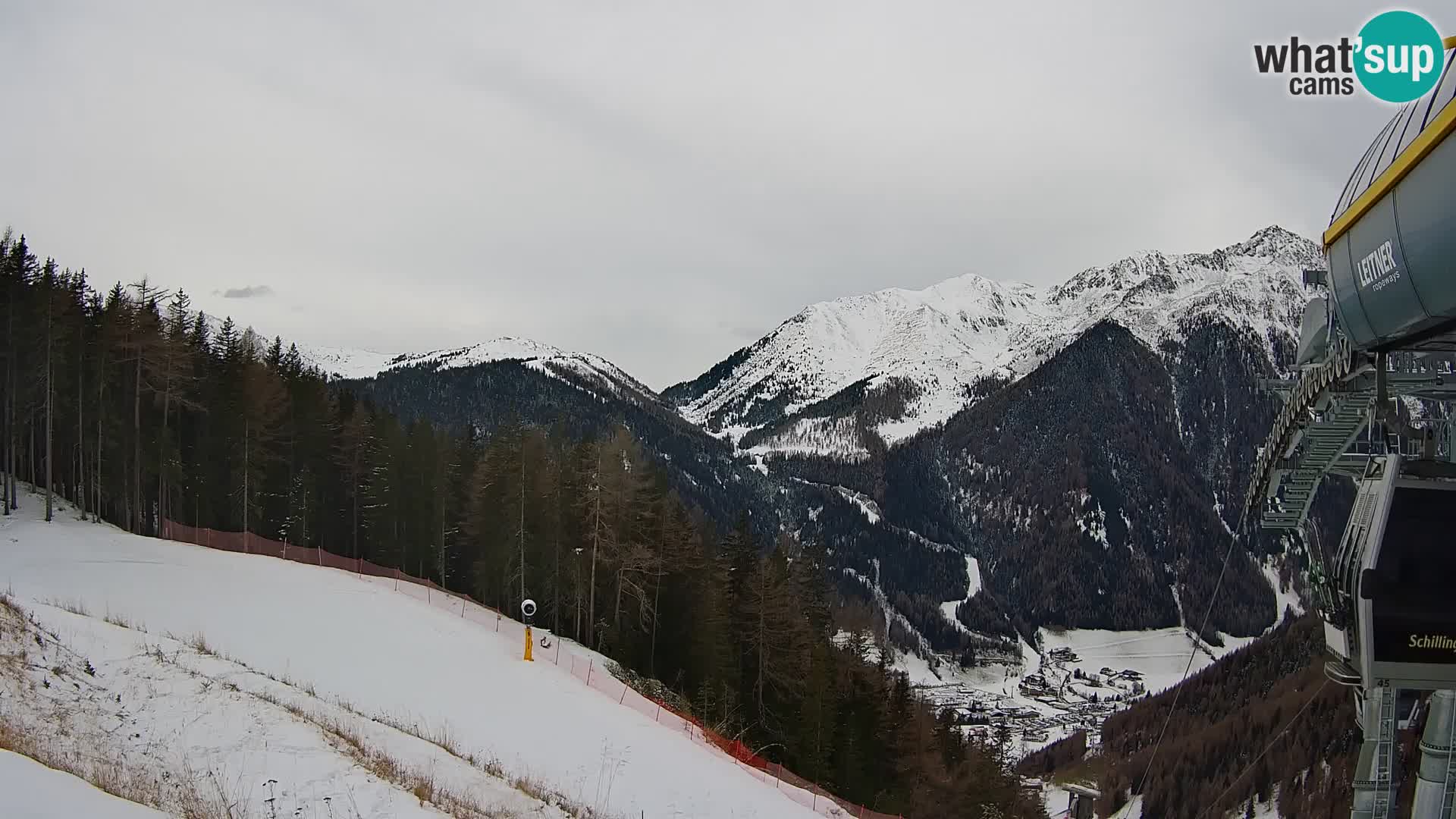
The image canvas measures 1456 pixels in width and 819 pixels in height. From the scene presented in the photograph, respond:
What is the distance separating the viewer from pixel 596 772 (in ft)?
44.9

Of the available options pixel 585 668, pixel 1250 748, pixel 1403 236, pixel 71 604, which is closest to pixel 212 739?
pixel 71 604

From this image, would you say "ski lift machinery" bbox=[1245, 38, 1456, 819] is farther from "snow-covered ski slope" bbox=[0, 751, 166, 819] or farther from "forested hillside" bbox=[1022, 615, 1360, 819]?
"forested hillside" bbox=[1022, 615, 1360, 819]

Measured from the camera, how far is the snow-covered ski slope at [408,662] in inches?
546

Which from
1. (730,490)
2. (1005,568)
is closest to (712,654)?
(730,490)

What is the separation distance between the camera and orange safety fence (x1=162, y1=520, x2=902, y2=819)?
19219 mm

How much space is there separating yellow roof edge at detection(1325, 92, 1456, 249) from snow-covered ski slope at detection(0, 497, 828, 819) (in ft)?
35.7

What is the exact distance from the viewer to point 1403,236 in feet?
20.9

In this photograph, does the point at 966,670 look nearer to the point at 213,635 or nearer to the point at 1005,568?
the point at 1005,568

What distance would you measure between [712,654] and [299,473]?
23.8 meters

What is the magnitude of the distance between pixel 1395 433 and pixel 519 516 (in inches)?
1253

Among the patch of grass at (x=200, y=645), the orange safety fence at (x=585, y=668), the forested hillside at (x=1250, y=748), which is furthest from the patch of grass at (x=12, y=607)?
the forested hillside at (x=1250, y=748)

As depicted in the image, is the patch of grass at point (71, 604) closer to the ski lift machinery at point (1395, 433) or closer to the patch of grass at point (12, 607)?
the patch of grass at point (12, 607)

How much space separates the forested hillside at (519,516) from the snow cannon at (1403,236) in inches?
1042

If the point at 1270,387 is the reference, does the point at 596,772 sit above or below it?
below
